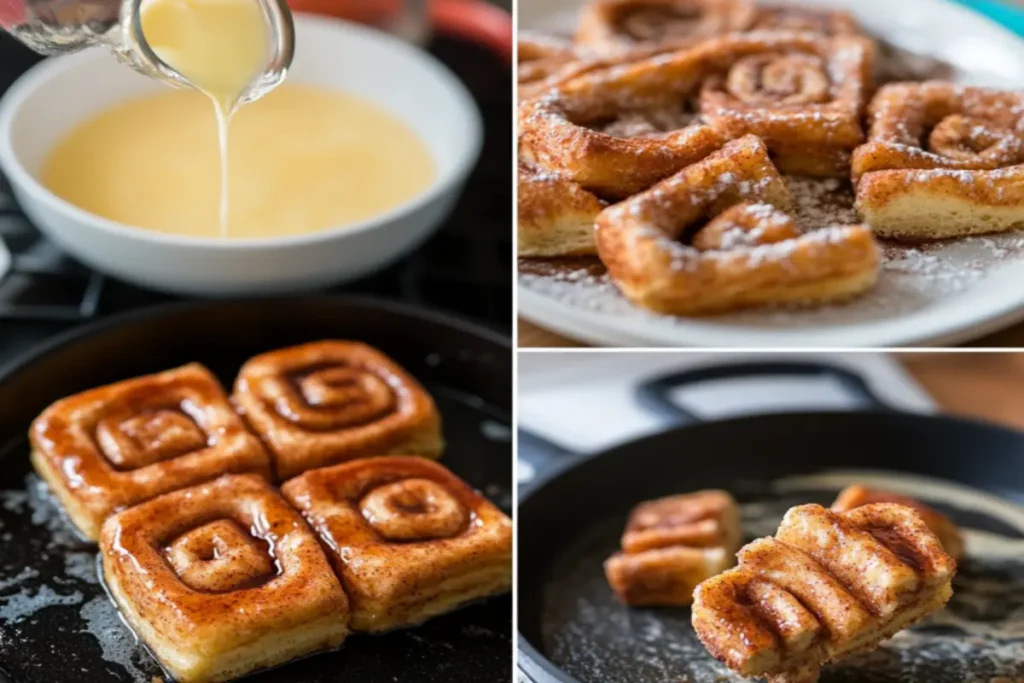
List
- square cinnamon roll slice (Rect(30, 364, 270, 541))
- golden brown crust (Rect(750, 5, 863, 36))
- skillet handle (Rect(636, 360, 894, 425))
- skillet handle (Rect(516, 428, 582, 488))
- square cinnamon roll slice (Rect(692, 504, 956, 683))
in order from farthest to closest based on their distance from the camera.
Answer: skillet handle (Rect(636, 360, 894, 425)) < skillet handle (Rect(516, 428, 582, 488)) < golden brown crust (Rect(750, 5, 863, 36)) < square cinnamon roll slice (Rect(30, 364, 270, 541)) < square cinnamon roll slice (Rect(692, 504, 956, 683))

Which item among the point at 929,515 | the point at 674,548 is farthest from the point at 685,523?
the point at 929,515

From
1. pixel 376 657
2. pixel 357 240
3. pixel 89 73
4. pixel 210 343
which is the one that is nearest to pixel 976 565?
pixel 376 657

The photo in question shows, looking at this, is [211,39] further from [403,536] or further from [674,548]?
[674,548]

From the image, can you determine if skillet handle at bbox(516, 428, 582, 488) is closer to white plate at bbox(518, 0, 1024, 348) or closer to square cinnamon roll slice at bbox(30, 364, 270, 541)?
square cinnamon roll slice at bbox(30, 364, 270, 541)

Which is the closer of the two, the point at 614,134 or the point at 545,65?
the point at 614,134

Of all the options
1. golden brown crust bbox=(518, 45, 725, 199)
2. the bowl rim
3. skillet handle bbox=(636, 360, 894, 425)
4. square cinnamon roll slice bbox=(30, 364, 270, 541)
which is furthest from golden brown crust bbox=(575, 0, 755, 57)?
square cinnamon roll slice bbox=(30, 364, 270, 541)

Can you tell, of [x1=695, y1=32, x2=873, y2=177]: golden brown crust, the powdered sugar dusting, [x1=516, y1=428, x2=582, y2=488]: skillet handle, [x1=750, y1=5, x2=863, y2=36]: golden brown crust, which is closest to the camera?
the powdered sugar dusting
